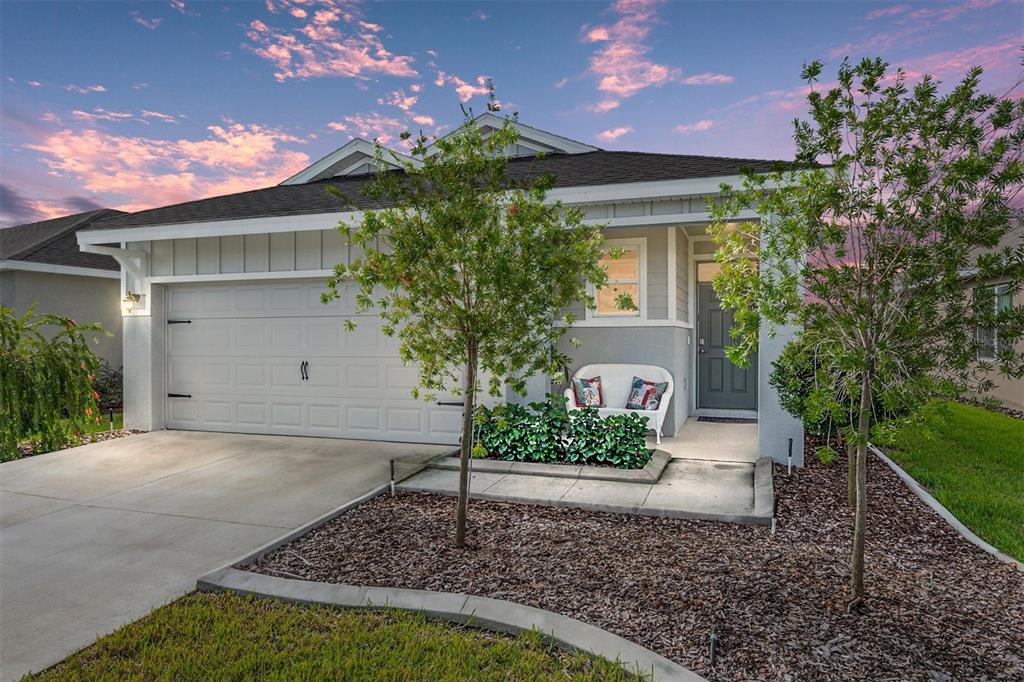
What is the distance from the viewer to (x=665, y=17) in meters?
7.86

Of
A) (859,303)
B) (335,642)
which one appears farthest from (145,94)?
(859,303)

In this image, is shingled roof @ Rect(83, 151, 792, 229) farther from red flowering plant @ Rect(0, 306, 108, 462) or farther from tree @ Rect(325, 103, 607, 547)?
tree @ Rect(325, 103, 607, 547)

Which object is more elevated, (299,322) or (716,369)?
(299,322)

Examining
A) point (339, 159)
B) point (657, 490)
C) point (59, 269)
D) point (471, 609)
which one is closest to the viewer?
point (471, 609)

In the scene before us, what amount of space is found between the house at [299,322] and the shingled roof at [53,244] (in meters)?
5.10

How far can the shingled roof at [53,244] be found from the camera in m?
12.2

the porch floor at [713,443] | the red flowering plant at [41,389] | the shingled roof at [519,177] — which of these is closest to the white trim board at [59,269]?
the shingled roof at [519,177]

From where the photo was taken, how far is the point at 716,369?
9.50 metres

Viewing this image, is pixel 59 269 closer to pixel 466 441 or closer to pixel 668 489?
pixel 466 441

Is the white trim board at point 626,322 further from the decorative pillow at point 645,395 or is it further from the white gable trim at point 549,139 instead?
the white gable trim at point 549,139

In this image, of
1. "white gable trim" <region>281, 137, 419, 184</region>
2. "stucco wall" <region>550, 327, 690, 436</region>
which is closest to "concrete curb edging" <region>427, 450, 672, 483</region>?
"stucco wall" <region>550, 327, 690, 436</region>

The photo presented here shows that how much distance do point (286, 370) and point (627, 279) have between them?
4995mm

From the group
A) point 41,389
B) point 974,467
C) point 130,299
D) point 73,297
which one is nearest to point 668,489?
point 974,467

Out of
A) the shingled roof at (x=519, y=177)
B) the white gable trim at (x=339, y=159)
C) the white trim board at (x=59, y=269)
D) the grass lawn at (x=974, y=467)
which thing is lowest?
the grass lawn at (x=974, y=467)
